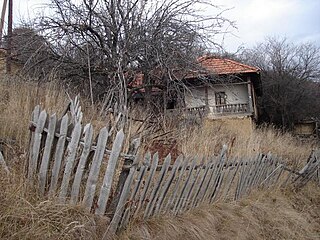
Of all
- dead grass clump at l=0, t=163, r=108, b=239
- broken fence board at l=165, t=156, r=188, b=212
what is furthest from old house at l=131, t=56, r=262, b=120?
dead grass clump at l=0, t=163, r=108, b=239

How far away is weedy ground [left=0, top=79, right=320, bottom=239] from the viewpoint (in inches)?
117

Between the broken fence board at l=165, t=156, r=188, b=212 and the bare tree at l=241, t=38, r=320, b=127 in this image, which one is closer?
the broken fence board at l=165, t=156, r=188, b=212

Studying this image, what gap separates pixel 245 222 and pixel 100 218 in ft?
8.52

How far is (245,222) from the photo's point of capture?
519 centimetres

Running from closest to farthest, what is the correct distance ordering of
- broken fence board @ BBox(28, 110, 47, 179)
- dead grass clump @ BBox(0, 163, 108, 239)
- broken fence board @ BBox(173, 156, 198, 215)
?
dead grass clump @ BBox(0, 163, 108, 239) → broken fence board @ BBox(28, 110, 47, 179) → broken fence board @ BBox(173, 156, 198, 215)

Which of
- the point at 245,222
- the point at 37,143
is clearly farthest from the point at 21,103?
the point at 245,222

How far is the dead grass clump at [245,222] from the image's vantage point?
3.97 meters

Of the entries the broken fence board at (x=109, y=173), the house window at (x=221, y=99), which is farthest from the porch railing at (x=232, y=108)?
the broken fence board at (x=109, y=173)

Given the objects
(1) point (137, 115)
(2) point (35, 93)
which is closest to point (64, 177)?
(2) point (35, 93)

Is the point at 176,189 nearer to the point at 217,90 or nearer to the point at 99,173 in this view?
the point at 99,173

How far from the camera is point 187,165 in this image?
15.0 feet

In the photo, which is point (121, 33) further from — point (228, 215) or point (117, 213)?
point (117, 213)

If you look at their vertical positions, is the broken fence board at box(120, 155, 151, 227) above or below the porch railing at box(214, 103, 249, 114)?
below

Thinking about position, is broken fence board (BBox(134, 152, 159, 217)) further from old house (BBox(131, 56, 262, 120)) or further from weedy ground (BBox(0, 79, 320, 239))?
old house (BBox(131, 56, 262, 120))
